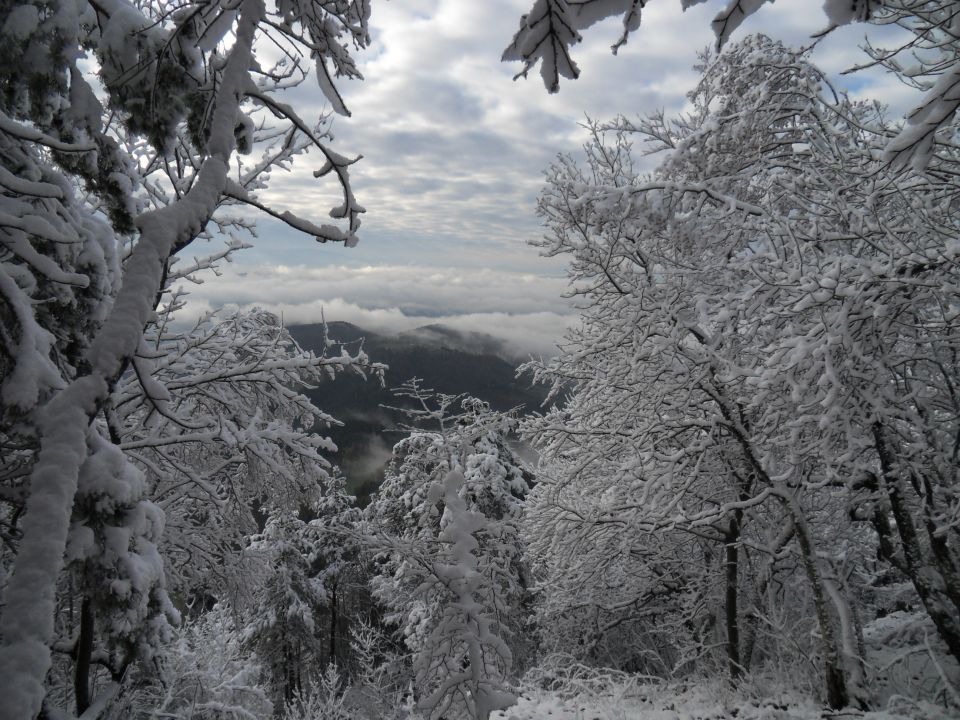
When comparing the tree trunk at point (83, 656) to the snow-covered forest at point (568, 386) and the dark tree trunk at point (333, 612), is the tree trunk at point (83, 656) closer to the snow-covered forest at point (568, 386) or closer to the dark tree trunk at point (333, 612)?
the snow-covered forest at point (568, 386)

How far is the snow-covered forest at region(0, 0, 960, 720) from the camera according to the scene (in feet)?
7.13

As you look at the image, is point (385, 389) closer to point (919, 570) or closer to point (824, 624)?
point (824, 624)

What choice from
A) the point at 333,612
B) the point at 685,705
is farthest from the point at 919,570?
the point at 333,612

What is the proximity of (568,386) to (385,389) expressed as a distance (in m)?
3.77

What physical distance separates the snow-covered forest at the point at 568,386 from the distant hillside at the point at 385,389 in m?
1.98

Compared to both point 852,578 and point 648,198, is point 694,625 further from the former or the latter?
point 648,198

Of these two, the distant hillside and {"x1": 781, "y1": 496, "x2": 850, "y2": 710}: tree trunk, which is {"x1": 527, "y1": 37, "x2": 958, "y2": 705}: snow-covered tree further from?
the distant hillside

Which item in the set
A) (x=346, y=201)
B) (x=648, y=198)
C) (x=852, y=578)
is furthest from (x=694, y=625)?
(x=346, y=201)

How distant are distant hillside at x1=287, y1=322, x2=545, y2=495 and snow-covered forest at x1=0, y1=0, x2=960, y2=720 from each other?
1984mm

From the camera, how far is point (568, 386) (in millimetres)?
10047

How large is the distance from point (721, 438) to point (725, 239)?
3017mm

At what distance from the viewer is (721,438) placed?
302 inches

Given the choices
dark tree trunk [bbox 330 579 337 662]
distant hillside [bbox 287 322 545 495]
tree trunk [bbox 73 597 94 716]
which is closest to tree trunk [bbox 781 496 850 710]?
distant hillside [bbox 287 322 545 495]

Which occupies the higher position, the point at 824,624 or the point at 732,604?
the point at 824,624
